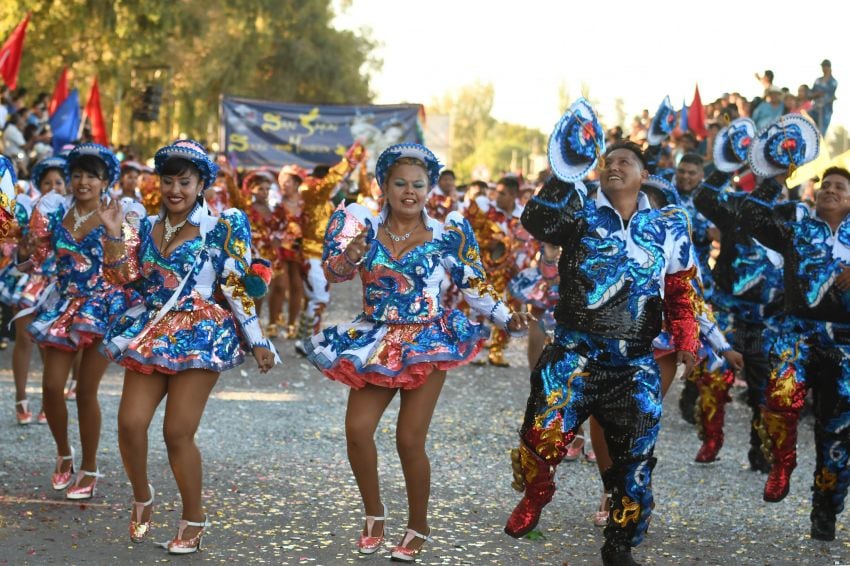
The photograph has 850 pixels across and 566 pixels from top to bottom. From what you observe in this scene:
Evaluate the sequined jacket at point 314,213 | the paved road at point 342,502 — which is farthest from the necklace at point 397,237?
the sequined jacket at point 314,213

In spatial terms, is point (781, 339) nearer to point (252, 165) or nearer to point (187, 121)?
point (252, 165)

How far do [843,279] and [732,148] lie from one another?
5.54 feet

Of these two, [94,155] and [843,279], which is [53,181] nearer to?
[94,155]

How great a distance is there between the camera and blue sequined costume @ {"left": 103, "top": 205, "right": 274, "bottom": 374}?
5941 millimetres

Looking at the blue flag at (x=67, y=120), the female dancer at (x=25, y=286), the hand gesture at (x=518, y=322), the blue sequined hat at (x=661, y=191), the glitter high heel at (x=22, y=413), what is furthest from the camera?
the blue flag at (x=67, y=120)


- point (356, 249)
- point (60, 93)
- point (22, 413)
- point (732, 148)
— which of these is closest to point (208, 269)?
point (356, 249)

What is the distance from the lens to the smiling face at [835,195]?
7.03 m

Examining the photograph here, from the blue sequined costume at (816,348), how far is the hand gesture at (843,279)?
0.11ft

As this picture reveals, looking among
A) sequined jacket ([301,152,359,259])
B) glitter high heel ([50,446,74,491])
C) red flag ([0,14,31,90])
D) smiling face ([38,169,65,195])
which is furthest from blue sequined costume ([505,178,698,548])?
red flag ([0,14,31,90])

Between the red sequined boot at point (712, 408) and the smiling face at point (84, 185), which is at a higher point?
the smiling face at point (84, 185)

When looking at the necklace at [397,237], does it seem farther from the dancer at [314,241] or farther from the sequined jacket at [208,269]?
the dancer at [314,241]

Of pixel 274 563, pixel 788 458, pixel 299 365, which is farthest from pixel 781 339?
pixel 299 365

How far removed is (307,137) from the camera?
93.3 feet

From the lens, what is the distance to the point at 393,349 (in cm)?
596
